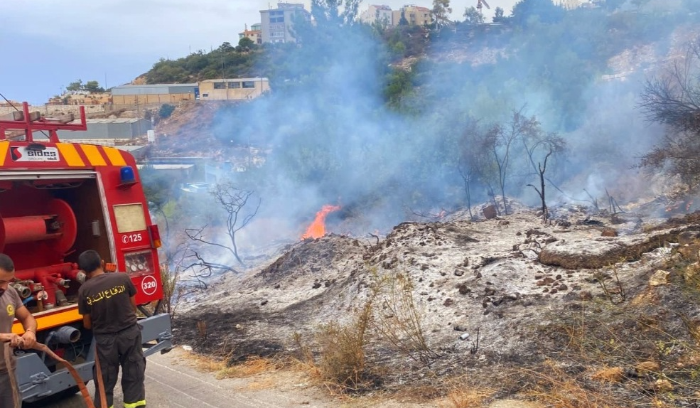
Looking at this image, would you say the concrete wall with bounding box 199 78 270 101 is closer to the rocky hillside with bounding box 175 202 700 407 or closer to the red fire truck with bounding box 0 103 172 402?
the rocky hillside with bounding box 175 202 700 407

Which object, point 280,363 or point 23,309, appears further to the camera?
point 280,363

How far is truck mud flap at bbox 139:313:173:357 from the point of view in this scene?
5.73 m

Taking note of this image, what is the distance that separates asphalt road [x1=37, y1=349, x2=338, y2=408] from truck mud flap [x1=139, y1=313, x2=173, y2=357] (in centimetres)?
68

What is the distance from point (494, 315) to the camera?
7418 millimetres

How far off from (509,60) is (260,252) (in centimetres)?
2992

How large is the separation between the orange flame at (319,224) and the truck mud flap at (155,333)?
1486 centimetres

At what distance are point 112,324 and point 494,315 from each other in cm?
425

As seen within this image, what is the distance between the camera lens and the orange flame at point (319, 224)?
21953mm

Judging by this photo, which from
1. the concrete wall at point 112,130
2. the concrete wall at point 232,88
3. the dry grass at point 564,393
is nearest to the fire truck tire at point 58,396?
the dry grass at point 564,393

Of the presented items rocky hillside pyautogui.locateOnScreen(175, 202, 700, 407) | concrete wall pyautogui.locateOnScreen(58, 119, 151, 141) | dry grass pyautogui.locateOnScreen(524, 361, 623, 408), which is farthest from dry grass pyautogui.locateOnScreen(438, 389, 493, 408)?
concrete wall pyautogui.locateOnScreen(58, 119, 151, 141)

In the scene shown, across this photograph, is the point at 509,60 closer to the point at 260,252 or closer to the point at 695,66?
the point at 695,66

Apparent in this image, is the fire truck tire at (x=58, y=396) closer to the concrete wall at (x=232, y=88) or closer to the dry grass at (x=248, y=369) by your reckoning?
the dry grass at (x=248, y=369)

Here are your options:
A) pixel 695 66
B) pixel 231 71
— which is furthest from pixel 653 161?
pixel 231 71

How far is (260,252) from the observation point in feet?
63.2
